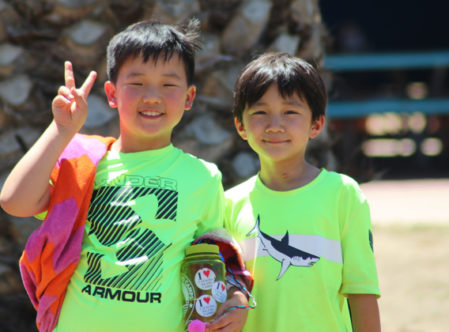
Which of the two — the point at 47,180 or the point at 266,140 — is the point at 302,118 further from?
the point at 47,180

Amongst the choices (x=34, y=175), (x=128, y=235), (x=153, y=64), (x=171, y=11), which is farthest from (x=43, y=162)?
(x=171, y=11)

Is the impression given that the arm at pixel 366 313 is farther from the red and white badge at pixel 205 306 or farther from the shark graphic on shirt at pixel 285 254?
the red and white badge at pixel 205 306

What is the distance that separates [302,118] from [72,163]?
684 mm

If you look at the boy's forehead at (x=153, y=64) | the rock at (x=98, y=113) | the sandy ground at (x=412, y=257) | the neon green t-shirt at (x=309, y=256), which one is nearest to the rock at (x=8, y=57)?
the rock at (x=98, y=113)

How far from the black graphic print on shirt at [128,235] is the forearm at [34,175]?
0.53ft

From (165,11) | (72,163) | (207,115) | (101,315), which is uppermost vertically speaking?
(165,11)

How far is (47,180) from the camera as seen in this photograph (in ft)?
5.97

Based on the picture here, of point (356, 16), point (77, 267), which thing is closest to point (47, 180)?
point (77, 267)

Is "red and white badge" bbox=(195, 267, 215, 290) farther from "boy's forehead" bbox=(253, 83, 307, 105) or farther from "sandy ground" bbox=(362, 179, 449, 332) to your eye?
"sandy ground" bbox=(362, 179, 449, 332)

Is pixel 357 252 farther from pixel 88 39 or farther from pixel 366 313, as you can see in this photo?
pixel 88 39

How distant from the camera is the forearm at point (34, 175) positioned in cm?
180

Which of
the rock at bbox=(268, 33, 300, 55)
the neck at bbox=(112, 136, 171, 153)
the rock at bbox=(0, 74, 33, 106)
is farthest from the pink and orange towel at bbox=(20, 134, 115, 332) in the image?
the rock at bbox=(268, 33, 300, 55)

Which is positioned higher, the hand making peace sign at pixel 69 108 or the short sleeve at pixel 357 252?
the hand making peace sign at pixel 69 108

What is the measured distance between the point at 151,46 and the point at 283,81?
40 cm
